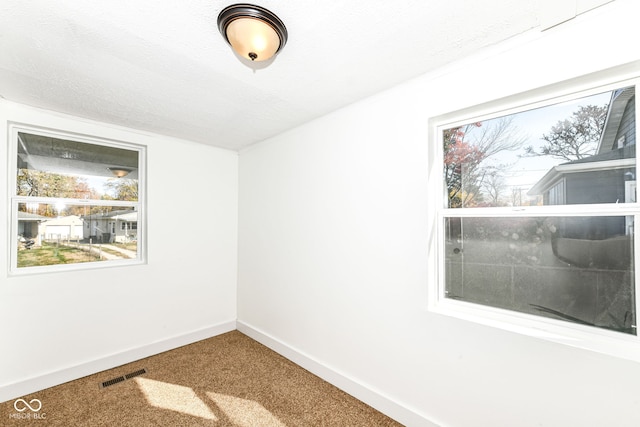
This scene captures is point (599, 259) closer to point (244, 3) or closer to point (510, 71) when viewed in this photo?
point (510, 71)

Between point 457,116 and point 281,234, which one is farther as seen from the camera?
point 281,234

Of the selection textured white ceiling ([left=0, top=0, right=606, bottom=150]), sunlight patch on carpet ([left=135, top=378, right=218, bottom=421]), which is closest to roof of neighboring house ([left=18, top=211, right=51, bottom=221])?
textured white ceiling ([left=0, top=0, right=606, bottom=150])

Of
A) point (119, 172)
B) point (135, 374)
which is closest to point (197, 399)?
point (135, 374)

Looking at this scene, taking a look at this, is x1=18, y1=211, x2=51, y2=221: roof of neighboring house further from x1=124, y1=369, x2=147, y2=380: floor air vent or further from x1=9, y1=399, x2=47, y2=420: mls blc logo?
x1=124, y1=369, x2=147, y2=380: floor air vent

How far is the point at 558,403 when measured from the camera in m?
1.38

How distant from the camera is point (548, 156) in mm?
1560

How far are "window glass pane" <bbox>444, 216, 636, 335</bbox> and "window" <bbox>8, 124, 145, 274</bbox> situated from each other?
322 centimetres

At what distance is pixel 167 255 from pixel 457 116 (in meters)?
3.21

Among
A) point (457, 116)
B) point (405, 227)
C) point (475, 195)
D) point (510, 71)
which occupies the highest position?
point (510, 71)

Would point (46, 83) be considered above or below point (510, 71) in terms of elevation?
above

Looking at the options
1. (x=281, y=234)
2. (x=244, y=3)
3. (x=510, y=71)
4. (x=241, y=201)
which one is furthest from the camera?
(x=241, y=201)

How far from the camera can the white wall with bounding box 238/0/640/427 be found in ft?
4.36

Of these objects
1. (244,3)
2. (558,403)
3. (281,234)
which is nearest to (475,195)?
(558,403)

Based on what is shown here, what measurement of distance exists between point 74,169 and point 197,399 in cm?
245
